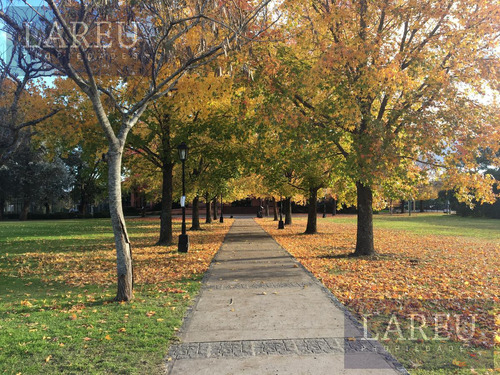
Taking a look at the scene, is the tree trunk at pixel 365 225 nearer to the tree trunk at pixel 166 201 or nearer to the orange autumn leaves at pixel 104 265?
the orange autumn leaves at pixel 104 265

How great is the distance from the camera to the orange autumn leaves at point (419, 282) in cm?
611

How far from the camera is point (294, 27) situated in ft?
40.6

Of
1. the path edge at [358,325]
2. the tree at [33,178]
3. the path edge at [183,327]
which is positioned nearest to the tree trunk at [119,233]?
the path edge at [183,327]

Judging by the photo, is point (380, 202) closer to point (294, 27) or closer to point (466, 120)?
point (466, 120)

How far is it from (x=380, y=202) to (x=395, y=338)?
597 inches

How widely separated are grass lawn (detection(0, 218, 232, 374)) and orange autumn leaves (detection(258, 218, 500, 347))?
328cm

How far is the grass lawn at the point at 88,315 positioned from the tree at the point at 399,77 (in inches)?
243

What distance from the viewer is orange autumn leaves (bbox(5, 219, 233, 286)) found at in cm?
935

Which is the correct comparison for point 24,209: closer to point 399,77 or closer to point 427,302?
point 399,77

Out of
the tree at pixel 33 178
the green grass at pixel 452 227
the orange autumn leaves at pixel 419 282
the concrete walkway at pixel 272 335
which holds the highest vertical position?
the tree at pixel 33 178

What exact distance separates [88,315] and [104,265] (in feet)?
18.6

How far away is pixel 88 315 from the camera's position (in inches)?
237

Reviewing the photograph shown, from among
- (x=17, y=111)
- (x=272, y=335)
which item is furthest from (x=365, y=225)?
(x=17, y=111)

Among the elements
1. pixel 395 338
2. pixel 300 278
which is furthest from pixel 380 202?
pixel 395 338
